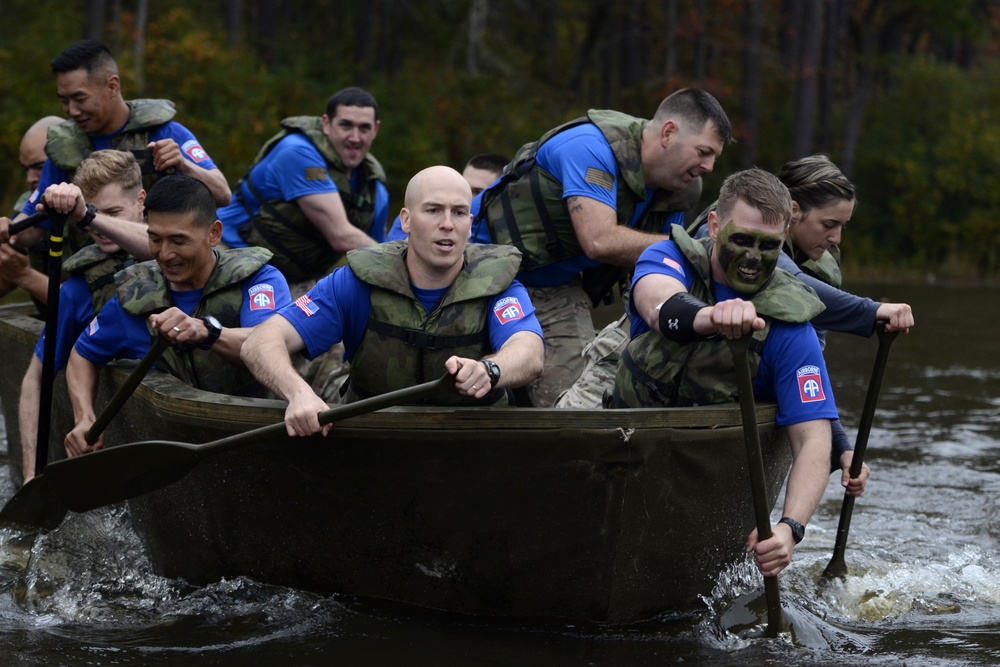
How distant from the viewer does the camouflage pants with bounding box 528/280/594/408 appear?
525cm

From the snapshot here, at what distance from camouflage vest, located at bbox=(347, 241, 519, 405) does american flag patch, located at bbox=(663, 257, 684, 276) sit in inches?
18.4

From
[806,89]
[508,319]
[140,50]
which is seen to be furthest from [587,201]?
[806,89]

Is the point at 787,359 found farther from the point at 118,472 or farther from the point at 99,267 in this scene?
the point at 99,267

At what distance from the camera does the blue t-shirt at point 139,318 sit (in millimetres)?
4516

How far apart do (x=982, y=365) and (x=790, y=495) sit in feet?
26.5

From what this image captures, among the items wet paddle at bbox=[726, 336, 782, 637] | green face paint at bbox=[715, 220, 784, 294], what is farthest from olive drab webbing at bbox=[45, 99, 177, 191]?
wet paddle at bbox=[726, 336, 782, 637]

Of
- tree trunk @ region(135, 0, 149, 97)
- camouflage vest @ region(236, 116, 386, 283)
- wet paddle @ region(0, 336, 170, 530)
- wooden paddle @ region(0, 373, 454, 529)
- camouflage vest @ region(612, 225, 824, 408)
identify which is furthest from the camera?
tree trunk @ region(135, 0, 149, 97)

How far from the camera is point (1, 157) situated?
658 inches

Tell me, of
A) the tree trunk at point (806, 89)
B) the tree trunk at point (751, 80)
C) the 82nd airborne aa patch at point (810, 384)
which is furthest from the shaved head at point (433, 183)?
the tree trunk at point (751, 80)

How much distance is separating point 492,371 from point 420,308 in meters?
A: 0.50

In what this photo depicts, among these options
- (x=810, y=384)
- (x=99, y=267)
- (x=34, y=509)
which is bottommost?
(x=34, y=509)

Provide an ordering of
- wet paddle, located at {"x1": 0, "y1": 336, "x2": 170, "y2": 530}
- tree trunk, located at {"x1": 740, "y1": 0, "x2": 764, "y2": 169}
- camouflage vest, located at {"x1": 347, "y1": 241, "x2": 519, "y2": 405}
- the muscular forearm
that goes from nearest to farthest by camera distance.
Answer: the muscular forearm < camouflage vest, located at {"x1": 347, "y1": 241, "x2": 519, "y2": 405} < wet paddle, located at {"x1": 0, "y1": 336, "x2": 170, "y2": 530} < tree trunk, located at {"x1": 740, "y1": 0, "x2": 764, "y2": 169}

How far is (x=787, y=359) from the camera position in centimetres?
402

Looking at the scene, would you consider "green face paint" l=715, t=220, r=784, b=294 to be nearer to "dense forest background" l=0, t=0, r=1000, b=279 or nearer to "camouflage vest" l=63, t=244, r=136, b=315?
"camouflage vest" l=63, t=244, r=136, b=315
